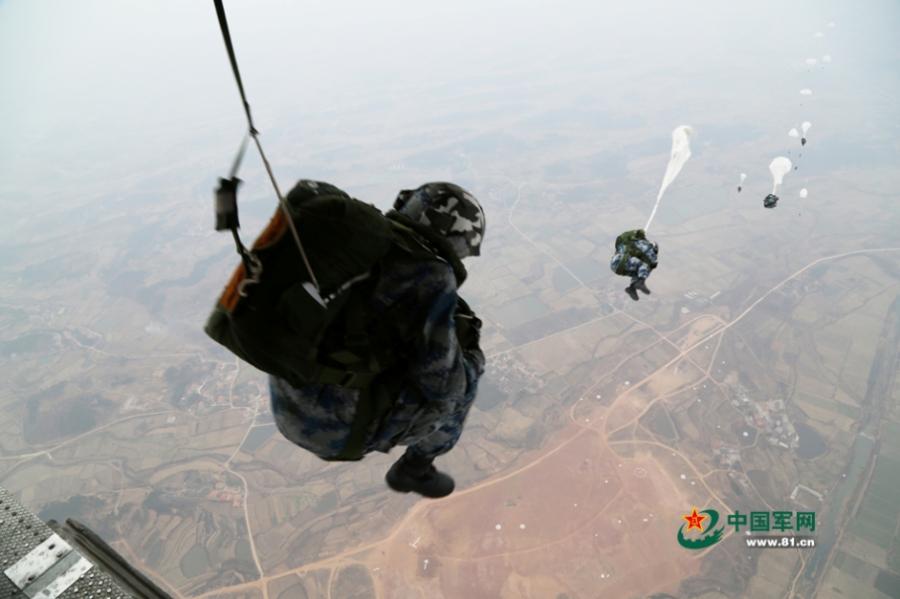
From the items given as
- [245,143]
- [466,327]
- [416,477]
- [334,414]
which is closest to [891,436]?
[416,477]

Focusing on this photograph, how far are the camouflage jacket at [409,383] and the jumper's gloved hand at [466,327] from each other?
0.11 m

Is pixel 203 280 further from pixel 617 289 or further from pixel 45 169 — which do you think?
pixel 45 169

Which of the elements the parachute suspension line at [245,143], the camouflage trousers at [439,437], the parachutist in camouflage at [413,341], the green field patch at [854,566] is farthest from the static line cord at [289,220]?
the green field patch at [854,566]

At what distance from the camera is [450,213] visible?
167cm

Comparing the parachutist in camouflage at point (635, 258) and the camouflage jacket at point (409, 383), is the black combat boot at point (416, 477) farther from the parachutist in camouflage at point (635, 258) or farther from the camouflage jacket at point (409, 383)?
the parachutist in camouflage at point (635, 258)

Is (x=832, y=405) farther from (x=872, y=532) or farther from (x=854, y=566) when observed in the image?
(x=854, y=566)

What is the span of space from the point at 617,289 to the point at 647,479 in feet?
48.4

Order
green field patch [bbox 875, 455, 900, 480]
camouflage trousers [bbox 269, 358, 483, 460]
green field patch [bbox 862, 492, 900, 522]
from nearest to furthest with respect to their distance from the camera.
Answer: camouflage trousers [bbox 269, 358, 483, 460] < green field patch [bbox 862, 492, 900, 522] < green field patch [bbox 875, 455, 900, 480]

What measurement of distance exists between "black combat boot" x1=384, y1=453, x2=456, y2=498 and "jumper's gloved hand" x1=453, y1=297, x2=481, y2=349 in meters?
0.87

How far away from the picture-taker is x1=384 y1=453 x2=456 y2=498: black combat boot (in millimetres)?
2504

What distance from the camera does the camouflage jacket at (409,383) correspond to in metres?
1.47

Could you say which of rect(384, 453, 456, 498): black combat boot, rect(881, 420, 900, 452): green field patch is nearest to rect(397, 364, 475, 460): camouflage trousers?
rect(384, 453, 456, 498): black combat boot

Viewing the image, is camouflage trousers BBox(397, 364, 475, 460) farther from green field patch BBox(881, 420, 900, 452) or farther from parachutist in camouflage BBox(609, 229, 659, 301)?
green field patch BBox(881, 420, 900, 452)

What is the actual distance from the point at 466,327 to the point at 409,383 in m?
0.36
